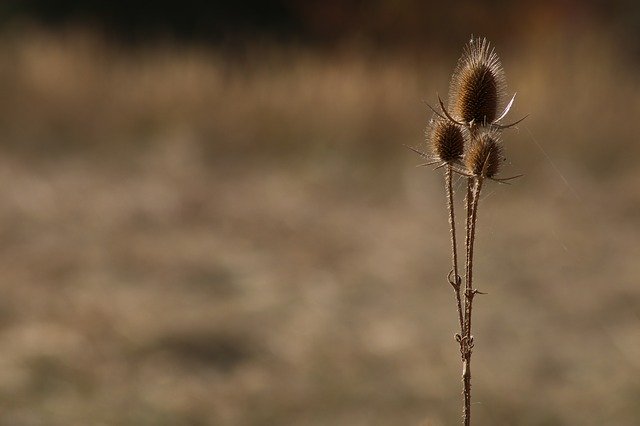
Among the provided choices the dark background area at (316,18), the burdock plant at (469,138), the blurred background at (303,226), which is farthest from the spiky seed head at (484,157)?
the dark background area at (316,18)

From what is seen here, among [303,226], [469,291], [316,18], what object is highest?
[316,18]

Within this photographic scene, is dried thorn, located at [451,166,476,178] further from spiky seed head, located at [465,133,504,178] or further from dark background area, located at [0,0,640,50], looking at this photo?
dark background area, located at [0,0,640,50]

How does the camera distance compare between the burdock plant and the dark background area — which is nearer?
the burdock plant

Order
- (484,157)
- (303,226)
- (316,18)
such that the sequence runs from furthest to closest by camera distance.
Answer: (316,18) < (303,226) < (484,157)

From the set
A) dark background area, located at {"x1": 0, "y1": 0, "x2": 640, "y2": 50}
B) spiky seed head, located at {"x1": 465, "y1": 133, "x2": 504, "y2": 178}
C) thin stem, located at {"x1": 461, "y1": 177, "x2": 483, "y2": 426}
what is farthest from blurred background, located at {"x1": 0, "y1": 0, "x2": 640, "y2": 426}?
spiky seed head, located at {"x1": 465, "y1": 133, "x2": 504, "y2": 178}

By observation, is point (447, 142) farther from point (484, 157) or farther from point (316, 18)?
point (316, 18)

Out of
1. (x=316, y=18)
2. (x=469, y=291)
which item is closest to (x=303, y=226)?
(x=316, y=18)
